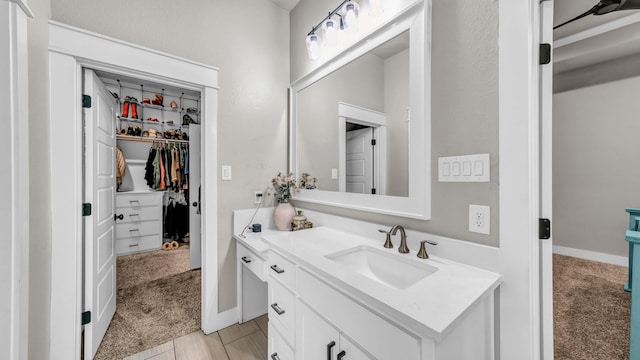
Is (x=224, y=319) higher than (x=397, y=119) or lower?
lower

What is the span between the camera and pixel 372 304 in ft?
2.46

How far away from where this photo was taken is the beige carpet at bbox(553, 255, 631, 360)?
1.53 meters

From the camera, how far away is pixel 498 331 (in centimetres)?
95

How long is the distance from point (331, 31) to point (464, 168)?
136cm

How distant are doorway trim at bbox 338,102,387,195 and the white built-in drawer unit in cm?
351

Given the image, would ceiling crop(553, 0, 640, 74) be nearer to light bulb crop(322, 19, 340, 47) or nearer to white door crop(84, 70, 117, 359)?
light bulb crop(322, 19, 340, 47)

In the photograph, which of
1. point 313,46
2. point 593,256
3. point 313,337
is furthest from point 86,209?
point 593,256

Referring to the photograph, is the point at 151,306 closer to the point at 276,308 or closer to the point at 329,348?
the point at 276,308

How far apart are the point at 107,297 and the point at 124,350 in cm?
47

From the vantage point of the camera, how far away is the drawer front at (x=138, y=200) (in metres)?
3.54

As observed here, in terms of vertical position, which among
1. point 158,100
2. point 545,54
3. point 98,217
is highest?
point 158,100

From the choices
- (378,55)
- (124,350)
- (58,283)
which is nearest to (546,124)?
(378,55)

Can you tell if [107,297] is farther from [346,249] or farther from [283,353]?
[346,249]

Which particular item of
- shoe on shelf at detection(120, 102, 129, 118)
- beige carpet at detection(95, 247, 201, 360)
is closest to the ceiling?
beige carpet at detection(95, 247, 201, 360)
